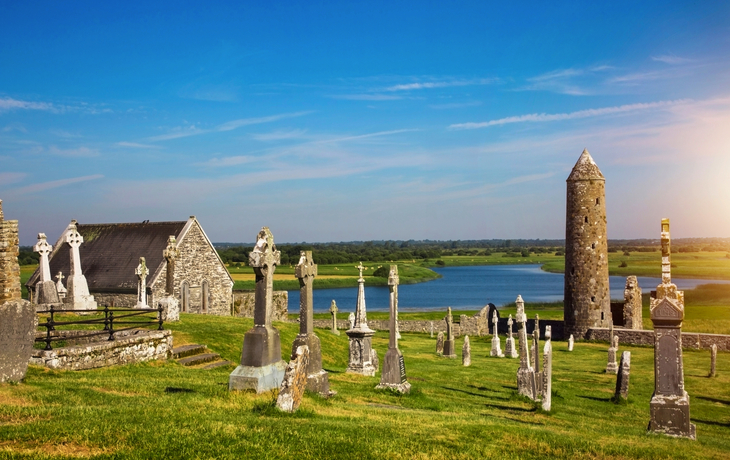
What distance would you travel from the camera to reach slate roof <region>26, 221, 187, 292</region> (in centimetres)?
3538

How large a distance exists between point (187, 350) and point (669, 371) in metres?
12.4

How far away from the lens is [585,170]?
38688 mm

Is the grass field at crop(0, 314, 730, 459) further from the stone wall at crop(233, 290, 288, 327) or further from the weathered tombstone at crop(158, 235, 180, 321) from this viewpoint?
the stone wall at crop(233, 290, 288, 327)

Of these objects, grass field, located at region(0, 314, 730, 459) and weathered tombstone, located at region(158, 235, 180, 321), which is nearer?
grass field, located at region(0, 314, 730, 459)

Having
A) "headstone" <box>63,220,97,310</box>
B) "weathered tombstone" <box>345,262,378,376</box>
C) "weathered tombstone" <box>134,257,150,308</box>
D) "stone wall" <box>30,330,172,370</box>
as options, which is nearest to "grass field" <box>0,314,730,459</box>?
"stone wall" <box>30,330,172,370</box>

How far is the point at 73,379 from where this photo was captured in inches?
464

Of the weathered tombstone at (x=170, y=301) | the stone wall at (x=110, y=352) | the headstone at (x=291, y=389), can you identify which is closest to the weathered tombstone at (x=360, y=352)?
the stone wall at (x=110, y=352)

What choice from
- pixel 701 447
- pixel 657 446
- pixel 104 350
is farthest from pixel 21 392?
pixel 701 447

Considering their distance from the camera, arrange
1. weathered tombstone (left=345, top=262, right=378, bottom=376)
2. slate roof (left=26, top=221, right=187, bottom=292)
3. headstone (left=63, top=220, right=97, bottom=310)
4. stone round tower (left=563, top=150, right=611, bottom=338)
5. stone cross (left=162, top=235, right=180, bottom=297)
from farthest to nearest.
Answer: stone round tower (left=563, top=150, right=611, bottom=338) < slate roof (left=26, top=221, right=187, bottom=292) < stone cross (left=162, top=235, right=180, bottom=297) < headstone (left=63, top=220, right=97, bottom=310) < weathered tombstone (left=345, top=262, right=378, bottom=376)

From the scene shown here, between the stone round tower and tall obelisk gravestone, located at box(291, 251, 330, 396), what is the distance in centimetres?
2915

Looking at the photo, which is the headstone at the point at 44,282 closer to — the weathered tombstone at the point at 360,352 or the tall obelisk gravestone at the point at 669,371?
the weathered tombstone at the point at 360,352

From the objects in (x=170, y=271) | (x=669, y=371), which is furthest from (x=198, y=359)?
(x=669, y=371)

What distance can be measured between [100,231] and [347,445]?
36.5m

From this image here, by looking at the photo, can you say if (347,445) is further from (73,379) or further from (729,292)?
(729,292)
